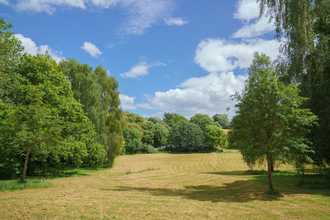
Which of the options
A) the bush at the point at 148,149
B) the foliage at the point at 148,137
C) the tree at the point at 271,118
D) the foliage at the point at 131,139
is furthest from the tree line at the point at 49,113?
A: the foliage at the point at 148,137

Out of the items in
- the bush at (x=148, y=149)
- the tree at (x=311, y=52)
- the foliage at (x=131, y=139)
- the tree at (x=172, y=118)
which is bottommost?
the bush at (x=148, y=149)

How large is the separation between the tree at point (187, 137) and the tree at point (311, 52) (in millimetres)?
64736

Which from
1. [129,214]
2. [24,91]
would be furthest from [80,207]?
[24,91]

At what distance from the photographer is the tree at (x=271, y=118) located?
12.1m

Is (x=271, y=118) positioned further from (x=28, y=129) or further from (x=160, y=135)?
(x=160, y=135)

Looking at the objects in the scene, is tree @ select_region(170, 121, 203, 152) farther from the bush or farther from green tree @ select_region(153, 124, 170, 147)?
the bush

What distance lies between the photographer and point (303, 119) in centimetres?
1182

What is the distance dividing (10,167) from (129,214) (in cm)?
1677

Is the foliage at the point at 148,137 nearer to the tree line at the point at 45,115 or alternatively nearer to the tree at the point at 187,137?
the tree at the point at 187,137

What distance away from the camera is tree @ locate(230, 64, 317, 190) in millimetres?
12078

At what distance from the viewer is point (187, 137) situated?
81000 millimetres

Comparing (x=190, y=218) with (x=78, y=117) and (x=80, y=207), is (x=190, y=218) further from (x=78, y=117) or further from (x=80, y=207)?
(x=78, y=117)

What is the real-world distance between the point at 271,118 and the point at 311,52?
638cm

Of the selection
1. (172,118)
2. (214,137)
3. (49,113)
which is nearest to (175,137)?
(214,137)
